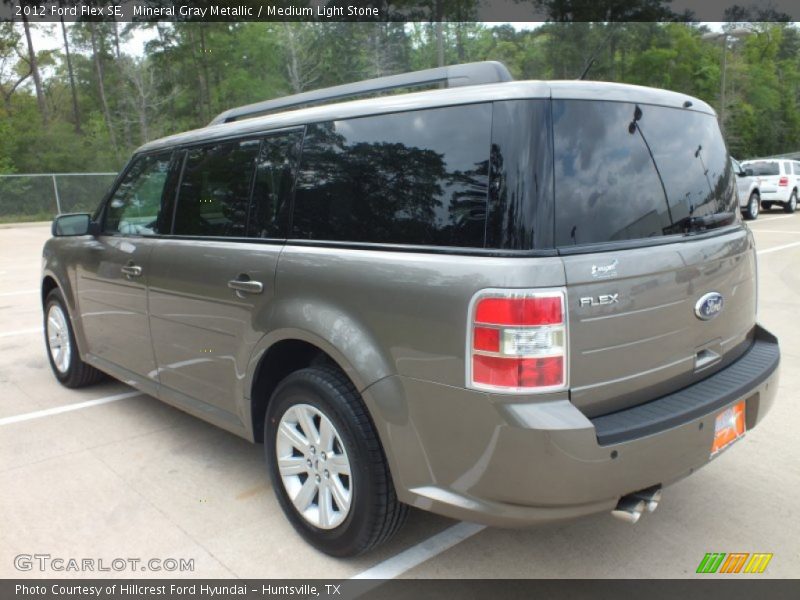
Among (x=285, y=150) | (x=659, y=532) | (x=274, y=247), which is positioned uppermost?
(x=285, y=150)

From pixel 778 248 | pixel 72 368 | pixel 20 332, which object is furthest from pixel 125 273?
pixel 778 248

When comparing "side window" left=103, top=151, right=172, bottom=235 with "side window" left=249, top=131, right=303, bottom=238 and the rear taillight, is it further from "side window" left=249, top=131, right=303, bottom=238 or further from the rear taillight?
the rear taillight

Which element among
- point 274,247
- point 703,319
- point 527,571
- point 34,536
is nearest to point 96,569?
point 34,536

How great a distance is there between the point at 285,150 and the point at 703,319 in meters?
1.93

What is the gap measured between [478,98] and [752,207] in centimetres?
2031

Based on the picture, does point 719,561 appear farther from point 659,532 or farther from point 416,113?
point 416,113

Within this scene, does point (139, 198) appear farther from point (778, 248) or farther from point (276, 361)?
point (778, 248)

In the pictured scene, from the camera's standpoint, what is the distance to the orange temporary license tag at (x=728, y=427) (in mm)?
2486

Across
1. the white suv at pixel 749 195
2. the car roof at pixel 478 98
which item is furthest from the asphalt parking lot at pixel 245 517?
the white suv at pixel 749 195

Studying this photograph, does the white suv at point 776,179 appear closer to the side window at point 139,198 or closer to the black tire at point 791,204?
the black tire at point 791,204

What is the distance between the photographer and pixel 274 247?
2.88 m

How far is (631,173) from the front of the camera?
2396 millimetres

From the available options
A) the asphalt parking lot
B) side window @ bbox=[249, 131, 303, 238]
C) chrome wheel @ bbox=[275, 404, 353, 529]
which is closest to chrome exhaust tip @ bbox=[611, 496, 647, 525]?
the asphalt parking lot

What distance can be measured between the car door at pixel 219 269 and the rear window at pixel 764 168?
2168cm
